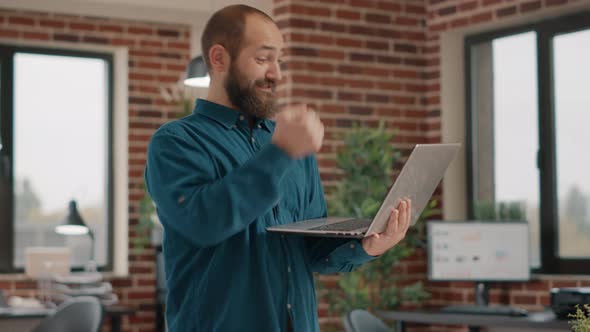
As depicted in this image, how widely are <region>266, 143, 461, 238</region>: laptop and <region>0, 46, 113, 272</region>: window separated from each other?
577 cm

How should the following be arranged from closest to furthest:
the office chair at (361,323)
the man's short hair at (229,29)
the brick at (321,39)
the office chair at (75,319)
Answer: the man's short hair at (229,29) < the office chair at (361,323) < the office chair at (75,319) < the brick at (321,39)

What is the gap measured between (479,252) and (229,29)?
3699 millimetres

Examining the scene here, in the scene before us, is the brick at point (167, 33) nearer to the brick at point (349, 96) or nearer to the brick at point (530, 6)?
the brick at point (349, 96)

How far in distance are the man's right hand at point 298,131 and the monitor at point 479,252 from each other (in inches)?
149

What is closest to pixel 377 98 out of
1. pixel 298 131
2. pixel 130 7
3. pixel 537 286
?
pixel 537 286

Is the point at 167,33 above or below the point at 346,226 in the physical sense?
above

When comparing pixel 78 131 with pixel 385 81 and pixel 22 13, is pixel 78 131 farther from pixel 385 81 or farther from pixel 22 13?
pixel 385 81

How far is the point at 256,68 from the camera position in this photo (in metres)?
1.92

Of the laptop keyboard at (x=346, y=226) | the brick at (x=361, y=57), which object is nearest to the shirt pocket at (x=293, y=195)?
the laptop keyboard at (x=346, y=226)

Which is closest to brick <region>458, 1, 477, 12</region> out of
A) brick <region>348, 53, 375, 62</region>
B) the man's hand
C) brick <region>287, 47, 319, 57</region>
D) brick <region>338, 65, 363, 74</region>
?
brick <region>348, 53, 375, 62</region>

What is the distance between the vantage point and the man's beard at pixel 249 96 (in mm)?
1916

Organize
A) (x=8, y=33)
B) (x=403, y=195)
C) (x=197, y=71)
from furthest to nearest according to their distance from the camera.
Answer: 1. (x=8, y=33)
2. (x=197, y=71)
3. (x=403, y=195)

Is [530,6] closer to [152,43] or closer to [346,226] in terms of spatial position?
[152,43]

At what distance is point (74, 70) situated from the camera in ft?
25.3
